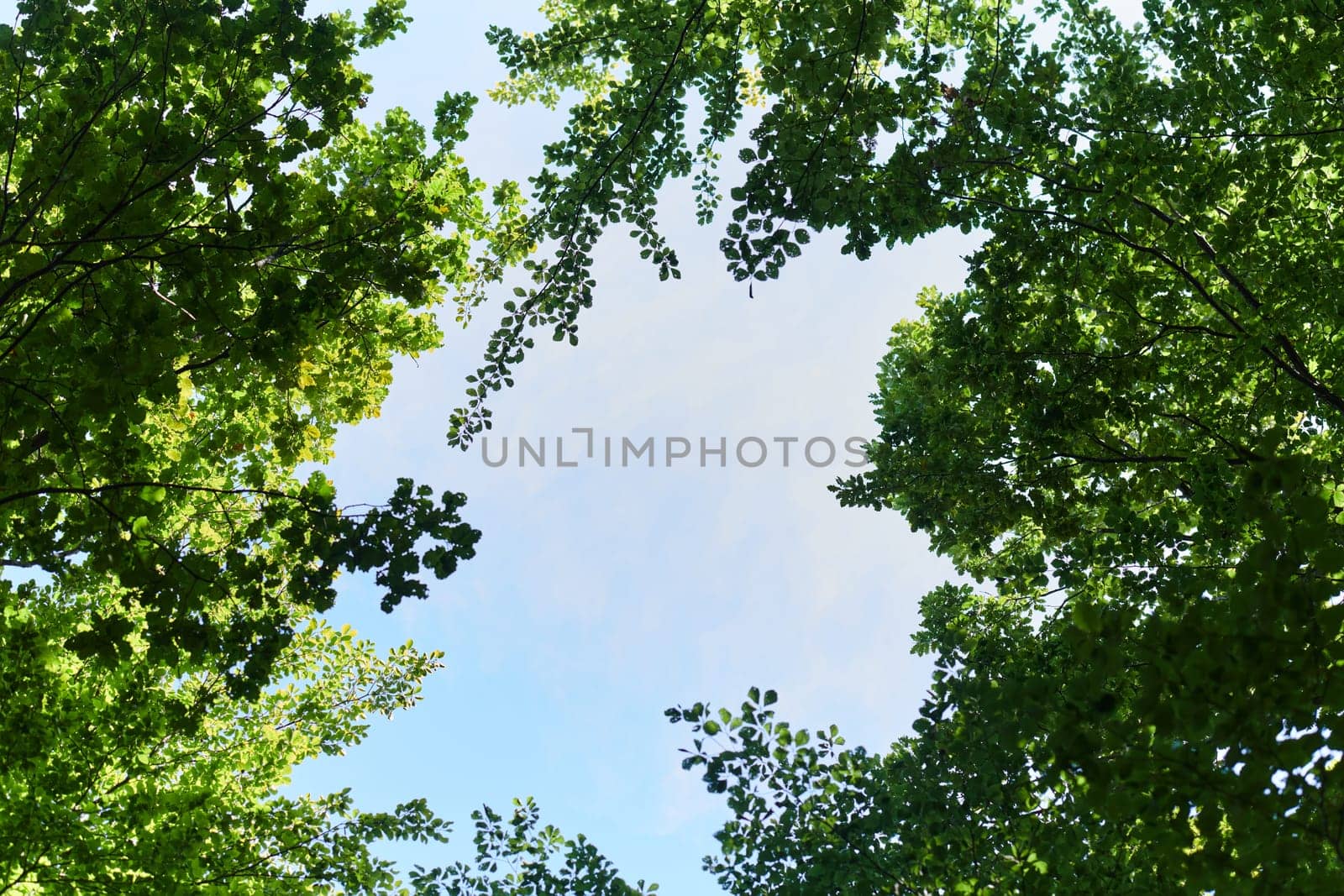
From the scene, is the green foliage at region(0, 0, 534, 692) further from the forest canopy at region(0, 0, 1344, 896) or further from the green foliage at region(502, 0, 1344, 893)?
the green foliage at region(502, 0, 1344, 893)

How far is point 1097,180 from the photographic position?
652 centimetres

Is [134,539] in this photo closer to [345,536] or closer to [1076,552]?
[345,536]

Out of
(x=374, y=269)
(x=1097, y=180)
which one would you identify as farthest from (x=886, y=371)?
(x=374, y=269)

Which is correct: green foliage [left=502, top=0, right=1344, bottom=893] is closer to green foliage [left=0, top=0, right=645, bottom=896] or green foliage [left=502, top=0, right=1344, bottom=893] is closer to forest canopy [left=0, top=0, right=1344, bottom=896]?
forest canopy [left=0, top=0, right=1344, bottom=896]

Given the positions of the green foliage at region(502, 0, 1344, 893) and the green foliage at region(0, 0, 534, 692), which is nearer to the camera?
the green foliage at region(502, 0, 1344, 893)

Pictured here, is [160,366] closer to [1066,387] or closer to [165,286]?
[165,286]

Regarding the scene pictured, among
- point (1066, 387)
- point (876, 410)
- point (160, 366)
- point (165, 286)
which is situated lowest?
point (160, 366)

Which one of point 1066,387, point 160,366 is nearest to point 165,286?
point 160,366

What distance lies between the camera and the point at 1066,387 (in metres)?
6.74

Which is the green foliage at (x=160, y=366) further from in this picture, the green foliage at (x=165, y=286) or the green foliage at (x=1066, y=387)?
the green foliage at (x=1066, y=387)

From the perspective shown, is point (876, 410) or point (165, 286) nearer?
point (165, 286)

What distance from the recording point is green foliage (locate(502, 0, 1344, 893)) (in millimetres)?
2486

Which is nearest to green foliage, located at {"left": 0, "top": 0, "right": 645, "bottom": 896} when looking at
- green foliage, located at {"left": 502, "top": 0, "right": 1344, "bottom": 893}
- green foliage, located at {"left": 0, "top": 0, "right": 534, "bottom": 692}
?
green foliage, located at {"left": 0, "top": 0, "right": 534, "bottom": 692}

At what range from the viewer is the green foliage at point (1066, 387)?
2486mm
